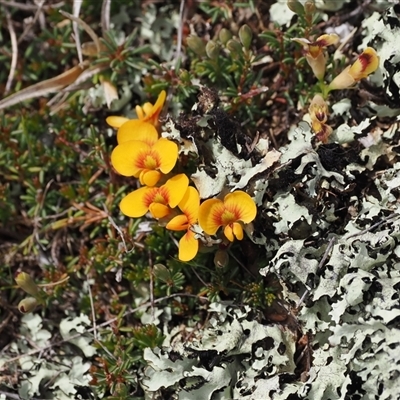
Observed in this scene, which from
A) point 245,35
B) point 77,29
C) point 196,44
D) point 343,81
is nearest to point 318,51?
point 343,81

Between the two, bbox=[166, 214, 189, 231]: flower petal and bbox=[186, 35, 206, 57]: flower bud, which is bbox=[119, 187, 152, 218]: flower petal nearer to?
bbox=[166, 214, 189, 231]: flower petal

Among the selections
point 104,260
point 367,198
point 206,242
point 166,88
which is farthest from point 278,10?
point 104,260

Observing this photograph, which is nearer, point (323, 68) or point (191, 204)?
point (191, 204)

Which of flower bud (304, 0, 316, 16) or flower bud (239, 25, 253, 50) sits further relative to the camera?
flower bud (239, 25, 253, 50)

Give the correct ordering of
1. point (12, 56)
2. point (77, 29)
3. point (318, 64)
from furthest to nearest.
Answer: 1. point (12, 56)
2. point (77, 29)
3. point (318, 64)

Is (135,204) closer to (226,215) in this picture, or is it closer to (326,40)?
(226,215)

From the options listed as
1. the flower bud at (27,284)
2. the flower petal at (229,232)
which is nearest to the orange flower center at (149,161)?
the flower petal at (229,232)

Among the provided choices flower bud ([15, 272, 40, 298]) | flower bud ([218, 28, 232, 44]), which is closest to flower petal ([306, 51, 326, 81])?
flower bud ([218, 28, 232, 44])
